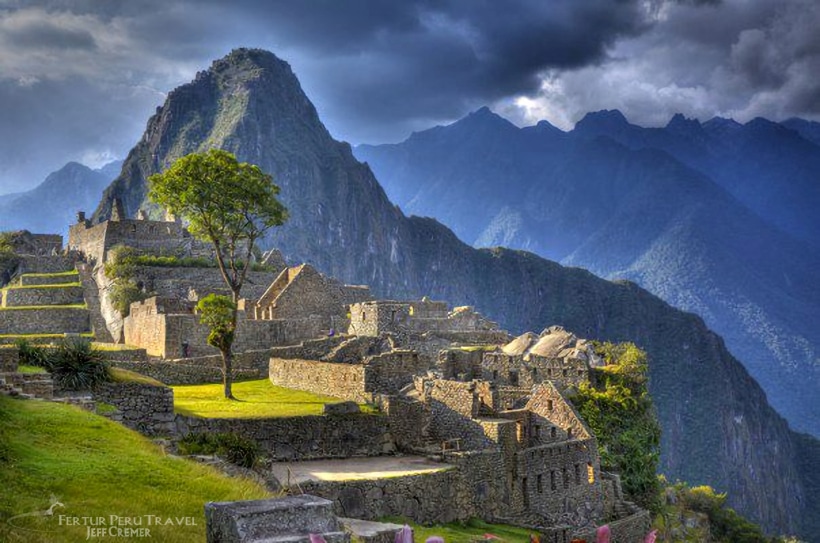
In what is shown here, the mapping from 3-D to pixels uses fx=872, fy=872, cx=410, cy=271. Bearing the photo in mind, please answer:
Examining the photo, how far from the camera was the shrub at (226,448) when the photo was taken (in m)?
15.1

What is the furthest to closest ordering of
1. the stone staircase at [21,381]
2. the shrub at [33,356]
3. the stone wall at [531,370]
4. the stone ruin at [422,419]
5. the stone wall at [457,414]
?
the stone wall at [531,370] < the stone wall at [457,414] < the stone ruin at [422,419] < the shrub at [33,356] < the stone staircase at [21,381]

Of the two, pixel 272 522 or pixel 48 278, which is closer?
pixel 272 522

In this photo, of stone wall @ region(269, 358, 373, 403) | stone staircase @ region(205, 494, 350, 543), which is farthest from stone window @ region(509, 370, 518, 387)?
stone staircase @ region(205, 494, 350, 543)

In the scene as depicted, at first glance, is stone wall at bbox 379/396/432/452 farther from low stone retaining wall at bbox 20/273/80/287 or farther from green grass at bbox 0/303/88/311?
low stone retaining wall at bbox 20/273/80/287

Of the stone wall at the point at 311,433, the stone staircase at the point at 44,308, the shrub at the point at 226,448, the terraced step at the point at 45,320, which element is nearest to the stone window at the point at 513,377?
the stone wall at the point at 311,433

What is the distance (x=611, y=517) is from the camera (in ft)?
81.3

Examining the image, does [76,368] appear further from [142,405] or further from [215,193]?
[215,193]

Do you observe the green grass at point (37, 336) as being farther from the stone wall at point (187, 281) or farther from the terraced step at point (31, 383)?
the terraced step at point (31, 383)

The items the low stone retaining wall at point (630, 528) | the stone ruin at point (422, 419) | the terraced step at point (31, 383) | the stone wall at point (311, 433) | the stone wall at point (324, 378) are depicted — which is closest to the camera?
the terraced step at point (31, 383)

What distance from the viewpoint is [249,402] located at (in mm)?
22125

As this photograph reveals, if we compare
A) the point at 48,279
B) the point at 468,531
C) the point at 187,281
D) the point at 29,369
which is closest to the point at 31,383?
the point at 29,369

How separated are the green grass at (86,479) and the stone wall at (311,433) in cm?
489

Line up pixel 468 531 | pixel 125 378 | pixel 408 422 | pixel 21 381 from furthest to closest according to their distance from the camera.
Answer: pixel 408 422
pixel 468 531
pixel 125 378
pixel 21 381

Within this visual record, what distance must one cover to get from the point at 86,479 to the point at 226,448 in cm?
545
